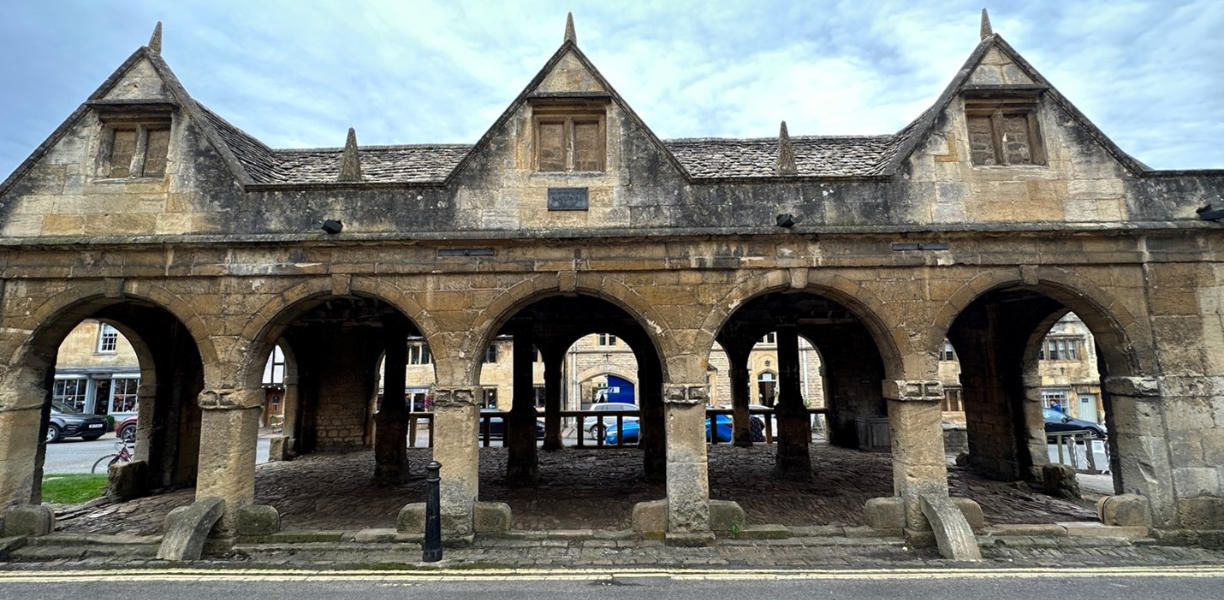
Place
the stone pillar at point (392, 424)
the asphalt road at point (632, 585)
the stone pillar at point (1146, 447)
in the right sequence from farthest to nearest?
the stone pillar at point (392, 424) → the stone pillar at point (1146, 447) → the asphalt road at point (632, 585)

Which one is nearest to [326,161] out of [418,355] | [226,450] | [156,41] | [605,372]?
[156,41]

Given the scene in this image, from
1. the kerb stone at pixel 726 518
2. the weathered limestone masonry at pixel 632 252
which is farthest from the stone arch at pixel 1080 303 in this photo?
the kerb stone at pixel 726 518

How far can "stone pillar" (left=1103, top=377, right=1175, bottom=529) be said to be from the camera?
23.5ft

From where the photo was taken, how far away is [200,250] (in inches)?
302

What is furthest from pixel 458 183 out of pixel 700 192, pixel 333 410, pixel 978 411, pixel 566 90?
pixel 978 411

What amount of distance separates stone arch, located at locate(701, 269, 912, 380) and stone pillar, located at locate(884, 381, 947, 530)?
1.16ft

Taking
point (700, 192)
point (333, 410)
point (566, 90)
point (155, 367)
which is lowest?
point (333, 410)

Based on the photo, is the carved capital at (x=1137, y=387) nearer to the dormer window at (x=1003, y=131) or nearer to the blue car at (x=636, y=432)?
the dormer window at (x=1003, y=131)

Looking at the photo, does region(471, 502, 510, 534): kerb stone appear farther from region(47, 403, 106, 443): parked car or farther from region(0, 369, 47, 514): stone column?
region(47, 403, 106, 443): parked car

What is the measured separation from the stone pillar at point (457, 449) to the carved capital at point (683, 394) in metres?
2.82

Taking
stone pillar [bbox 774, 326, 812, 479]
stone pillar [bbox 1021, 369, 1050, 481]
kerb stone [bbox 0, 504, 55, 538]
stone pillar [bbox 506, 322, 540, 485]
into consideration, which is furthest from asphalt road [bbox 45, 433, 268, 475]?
stone pillar [bbox 1021, 369, 1050, 481]

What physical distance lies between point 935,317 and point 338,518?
9798 mm

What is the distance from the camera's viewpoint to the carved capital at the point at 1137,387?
726 centimetres

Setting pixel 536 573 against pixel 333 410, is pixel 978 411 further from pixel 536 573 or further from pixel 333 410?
pixel 333 410
